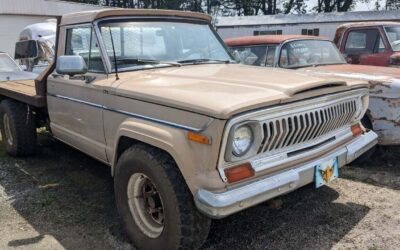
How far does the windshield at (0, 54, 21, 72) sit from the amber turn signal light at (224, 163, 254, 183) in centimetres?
732

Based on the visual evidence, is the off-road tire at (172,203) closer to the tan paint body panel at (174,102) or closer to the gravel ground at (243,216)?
the tan paint body panel at (174,102)

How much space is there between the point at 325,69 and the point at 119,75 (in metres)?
3.48

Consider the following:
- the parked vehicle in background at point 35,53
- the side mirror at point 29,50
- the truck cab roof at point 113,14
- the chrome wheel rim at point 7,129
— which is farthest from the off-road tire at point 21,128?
the side mirror at point 29,50

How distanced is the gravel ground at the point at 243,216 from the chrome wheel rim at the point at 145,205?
0.28m

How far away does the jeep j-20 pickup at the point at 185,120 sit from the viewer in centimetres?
279

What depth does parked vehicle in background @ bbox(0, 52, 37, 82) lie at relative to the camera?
7785 millimetres

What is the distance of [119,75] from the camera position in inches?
153

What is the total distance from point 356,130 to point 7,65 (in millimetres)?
7503

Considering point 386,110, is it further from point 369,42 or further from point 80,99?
point 369,42

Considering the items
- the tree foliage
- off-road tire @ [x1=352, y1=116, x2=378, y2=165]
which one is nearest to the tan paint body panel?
off-road tire @ [x1=352, y1=116, x2=378, y2=165]

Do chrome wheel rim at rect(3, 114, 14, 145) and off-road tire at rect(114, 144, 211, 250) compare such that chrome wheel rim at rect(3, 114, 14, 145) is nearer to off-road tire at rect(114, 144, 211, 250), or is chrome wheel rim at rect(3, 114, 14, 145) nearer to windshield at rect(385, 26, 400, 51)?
off-road tire at rect(114, 144, 211, 250)

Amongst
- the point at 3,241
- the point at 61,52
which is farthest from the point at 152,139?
the point at 61,52

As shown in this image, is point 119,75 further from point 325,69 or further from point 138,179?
point 325,69

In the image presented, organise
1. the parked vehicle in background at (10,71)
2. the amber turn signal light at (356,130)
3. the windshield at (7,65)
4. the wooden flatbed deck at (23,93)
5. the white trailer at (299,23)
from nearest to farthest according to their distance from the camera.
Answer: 1. the amber turn signal light at (356,130)
2. the wooden flatbed deck at (23,93)
3. the parked vehicle in background at (10,71)
4. the windshield at (7,65)
5. the white trailer at (299,23)
